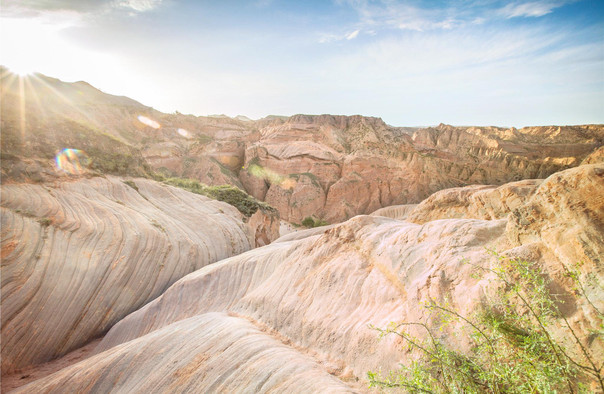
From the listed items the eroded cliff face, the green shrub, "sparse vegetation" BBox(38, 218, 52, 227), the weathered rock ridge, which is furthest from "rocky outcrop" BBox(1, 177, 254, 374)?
the eroded cliff face

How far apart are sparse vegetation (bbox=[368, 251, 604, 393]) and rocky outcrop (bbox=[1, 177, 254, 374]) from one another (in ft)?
28.9

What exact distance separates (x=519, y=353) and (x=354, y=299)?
2680 mm

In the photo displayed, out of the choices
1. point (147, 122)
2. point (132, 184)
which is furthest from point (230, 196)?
point (147, 122)

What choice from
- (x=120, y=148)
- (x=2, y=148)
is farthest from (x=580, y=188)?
(x=120, y=148)

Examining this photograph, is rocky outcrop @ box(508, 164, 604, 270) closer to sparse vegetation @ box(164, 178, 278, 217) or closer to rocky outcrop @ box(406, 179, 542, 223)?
rocky outcrop @ box(406, 179, 542, 223)

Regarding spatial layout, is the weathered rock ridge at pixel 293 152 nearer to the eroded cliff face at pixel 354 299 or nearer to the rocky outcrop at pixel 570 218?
the eroded cliff face at pixel 354 299

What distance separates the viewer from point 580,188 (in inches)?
113

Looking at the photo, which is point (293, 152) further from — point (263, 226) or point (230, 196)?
point (263, 226)

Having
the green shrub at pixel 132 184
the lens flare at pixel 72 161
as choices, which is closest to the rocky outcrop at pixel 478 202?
the green shrub at pixel 132 184

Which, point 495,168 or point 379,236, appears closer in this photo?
point 379,236

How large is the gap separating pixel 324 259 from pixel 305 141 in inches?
1373

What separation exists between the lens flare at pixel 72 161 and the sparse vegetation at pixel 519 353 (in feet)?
42.9

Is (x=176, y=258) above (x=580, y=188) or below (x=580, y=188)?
below

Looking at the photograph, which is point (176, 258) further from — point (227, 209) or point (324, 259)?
point (324, 259)
